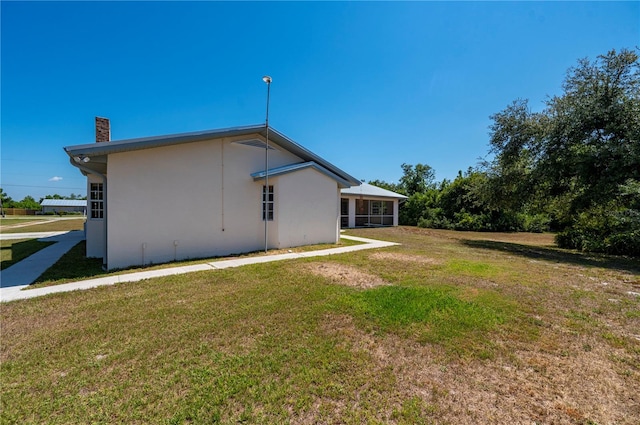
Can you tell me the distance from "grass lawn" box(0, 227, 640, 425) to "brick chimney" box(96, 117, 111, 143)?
287 inches

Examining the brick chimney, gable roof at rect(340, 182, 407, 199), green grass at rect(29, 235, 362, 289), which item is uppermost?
the brick chimney

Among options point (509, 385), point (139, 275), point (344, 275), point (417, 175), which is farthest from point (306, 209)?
point (417, 175)

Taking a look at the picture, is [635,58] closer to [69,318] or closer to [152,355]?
[152,355]

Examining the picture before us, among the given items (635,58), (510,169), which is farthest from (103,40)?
(635,58)

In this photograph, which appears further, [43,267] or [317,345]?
[43,267]

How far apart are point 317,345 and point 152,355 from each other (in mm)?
2032

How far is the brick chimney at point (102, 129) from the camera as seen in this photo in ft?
33.4

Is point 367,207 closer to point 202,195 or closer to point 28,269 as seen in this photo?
point 202,195

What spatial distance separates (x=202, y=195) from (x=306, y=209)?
4265 mm

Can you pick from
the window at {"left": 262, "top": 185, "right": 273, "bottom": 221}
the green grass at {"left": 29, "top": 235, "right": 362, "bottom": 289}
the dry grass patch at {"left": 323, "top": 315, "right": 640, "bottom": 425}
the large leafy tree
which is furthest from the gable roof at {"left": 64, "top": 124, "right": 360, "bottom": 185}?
the large leafy tree

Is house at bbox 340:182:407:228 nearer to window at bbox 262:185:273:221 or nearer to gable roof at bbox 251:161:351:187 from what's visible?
gable roof at bbox 251:161:351:187

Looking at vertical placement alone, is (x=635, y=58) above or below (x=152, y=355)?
above

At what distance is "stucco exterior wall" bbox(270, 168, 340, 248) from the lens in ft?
35.9

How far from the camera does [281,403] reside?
2.50 m
